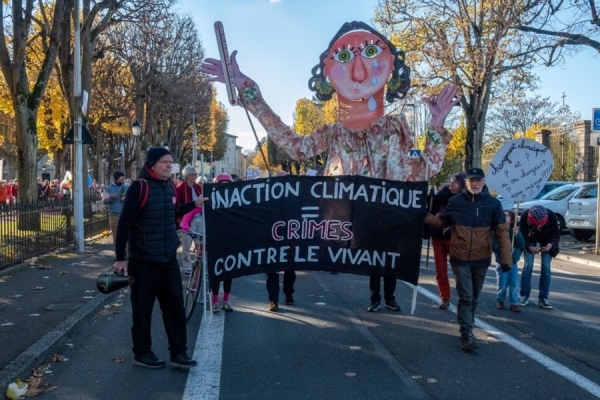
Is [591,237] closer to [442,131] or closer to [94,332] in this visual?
[442,131]

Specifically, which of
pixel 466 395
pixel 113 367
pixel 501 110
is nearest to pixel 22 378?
pixel 113 367

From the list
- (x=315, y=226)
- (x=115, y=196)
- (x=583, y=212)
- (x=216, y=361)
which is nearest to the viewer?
(x=216, y=361)

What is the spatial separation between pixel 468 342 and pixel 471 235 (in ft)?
3.61

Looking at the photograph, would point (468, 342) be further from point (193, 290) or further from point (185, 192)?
point (185, 192)

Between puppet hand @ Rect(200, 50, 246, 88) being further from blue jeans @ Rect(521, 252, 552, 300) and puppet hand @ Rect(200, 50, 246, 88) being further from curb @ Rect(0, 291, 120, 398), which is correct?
blue jeans @ Rect(521, 252, 552, 300)

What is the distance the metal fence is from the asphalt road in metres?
4.17

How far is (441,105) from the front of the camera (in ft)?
31.0

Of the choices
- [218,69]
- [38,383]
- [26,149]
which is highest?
[218,69]

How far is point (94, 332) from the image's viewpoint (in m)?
8.15

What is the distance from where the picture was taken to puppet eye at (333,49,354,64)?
381 inches

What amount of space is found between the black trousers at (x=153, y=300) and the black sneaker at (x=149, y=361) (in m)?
0.04

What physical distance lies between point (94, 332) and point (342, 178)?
341cm

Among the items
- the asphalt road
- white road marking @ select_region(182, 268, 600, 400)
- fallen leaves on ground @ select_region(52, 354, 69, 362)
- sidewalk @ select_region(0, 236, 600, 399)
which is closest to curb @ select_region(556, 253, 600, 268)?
sidewalk @ select_region(0, 236, 600, 399)

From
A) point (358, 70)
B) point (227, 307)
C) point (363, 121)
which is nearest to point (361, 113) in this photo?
point (363, 121)
